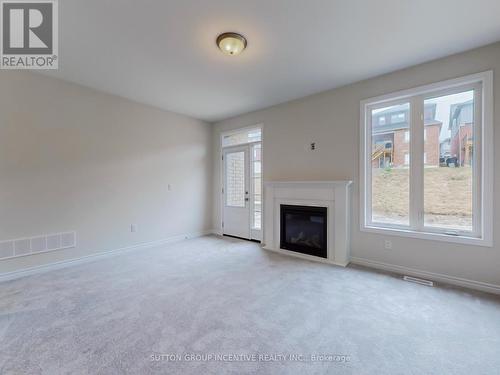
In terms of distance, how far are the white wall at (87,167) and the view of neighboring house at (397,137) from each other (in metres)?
3.62

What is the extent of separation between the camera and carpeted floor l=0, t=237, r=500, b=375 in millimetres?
1529

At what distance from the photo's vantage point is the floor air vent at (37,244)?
2.84 metres

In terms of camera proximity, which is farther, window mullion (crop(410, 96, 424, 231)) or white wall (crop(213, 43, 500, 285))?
window mullion (crop(410, 96, 424, 231))

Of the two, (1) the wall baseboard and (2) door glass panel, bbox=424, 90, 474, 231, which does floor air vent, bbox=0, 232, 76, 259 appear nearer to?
(1) the wall baseboard

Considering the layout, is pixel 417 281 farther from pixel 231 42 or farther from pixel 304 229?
pixel 231 42

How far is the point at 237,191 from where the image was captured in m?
5.05

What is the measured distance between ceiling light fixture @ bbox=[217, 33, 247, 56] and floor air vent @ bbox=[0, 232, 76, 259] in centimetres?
335

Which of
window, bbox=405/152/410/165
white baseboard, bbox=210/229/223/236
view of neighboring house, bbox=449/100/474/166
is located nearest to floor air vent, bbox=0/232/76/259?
white baseboard, bbox=210/229/223/236

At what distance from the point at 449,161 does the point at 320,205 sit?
1.69 metres

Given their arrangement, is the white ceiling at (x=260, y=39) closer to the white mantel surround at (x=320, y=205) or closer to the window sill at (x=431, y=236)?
the white mantel surround at (x=320, y=205)

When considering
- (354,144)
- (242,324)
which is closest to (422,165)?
(354,144)

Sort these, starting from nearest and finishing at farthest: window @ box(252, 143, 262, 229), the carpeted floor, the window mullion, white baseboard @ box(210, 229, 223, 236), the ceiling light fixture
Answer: the carpeted floor
the ceiling light fixture
the window mullion
window @ box(252, 143, 262, 229)
white baseboard @ box(210, 229, 223, 236)

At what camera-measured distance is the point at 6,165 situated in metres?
2.83
